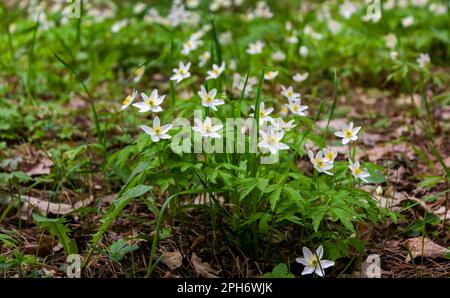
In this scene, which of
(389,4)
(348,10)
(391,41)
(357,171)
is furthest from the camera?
(389,4)

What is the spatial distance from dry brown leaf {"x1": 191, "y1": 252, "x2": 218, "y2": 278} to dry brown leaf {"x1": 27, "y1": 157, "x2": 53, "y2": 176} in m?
0.99

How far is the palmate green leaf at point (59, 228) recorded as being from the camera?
1.78 m

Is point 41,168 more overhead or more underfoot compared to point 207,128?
more underfoot

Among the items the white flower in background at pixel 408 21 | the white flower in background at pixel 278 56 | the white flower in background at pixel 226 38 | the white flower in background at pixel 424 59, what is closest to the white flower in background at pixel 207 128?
the white flower in background at pixel 424 59

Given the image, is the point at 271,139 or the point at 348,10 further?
the point at 348,10

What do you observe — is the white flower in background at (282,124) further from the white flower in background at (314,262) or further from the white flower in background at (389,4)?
the white flower in background at (389,4)

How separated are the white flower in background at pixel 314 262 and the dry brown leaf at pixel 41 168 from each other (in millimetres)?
1362

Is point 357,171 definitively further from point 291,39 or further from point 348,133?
point 291,39

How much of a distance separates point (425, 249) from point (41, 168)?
69.1 inches

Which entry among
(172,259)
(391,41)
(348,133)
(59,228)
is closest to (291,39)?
(391,41)

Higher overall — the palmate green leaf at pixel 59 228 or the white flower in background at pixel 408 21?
the white flower in background at pixel 408 21

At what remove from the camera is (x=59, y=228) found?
72.4 inches

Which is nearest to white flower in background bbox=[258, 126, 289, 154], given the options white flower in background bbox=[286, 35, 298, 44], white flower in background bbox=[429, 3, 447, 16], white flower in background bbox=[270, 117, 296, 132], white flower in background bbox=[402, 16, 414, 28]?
white flower in background bbox=[270, 117, 296, 132]
